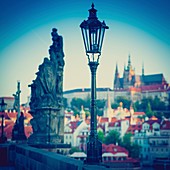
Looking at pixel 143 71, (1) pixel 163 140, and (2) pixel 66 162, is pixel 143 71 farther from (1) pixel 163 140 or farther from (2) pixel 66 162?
(2) pixel 66 162

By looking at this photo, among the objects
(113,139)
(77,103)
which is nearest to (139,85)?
(77,103)

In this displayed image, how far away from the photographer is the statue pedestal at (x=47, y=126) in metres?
11.8

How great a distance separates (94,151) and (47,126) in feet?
19.3

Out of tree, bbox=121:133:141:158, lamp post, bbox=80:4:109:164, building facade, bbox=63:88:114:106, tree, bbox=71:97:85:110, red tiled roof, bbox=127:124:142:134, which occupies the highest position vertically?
building facade, bbox=63:88:114:106

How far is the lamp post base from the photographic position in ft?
19.4

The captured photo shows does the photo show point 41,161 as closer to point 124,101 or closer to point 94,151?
point 94,151

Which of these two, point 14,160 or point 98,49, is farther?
point 14,160

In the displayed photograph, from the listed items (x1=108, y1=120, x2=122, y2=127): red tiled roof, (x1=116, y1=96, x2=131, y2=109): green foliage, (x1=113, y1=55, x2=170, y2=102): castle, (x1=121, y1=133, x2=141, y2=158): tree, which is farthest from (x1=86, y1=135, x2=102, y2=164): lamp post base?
(x1=113, y1=55, x2=170, y2=102): castle

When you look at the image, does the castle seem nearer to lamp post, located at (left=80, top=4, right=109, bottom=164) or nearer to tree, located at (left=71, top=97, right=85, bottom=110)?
tree, located at (left=71, top=97, right=85, bottom=110)

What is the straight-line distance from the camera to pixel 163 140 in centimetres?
8175

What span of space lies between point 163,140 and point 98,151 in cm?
7773

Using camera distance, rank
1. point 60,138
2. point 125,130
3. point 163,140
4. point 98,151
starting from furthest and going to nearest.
Result: point 125,130, point 163,140, point 60,138, point 98,151

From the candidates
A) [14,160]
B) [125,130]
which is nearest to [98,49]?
[14,160]

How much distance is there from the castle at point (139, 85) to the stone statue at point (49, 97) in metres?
148
